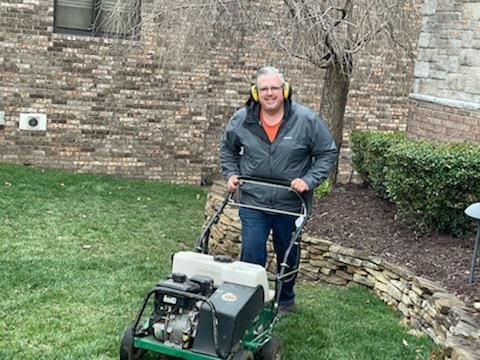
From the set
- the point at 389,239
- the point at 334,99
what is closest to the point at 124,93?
the point at 334,99

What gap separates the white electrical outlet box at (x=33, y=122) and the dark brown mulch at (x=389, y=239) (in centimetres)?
460

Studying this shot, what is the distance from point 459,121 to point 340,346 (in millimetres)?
3836

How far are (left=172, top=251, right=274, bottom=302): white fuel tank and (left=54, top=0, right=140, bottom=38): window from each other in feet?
21.3

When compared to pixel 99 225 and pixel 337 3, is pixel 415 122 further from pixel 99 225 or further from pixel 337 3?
pixel 99 225

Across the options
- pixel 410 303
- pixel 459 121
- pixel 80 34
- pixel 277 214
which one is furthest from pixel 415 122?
pixel 80 34

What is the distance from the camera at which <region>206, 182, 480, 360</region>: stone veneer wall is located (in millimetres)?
4410

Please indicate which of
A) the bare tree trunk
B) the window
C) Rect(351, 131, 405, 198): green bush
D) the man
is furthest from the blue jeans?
the window

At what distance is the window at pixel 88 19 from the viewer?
10180mm

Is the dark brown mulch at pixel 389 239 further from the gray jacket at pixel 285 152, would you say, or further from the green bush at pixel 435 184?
the gray jacket at pixel 285 152

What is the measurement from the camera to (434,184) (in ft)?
19.6

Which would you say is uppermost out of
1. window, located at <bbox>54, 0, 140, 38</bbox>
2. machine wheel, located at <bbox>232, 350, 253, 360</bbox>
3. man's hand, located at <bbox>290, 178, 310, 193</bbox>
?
window, located at <bbox>54, 0, 140, 38</bbox>

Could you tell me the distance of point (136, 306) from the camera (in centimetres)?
524

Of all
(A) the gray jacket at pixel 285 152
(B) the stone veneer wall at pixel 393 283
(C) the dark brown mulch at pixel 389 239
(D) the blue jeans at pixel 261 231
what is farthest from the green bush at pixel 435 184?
(D) the blue jeans at pixel 261 231

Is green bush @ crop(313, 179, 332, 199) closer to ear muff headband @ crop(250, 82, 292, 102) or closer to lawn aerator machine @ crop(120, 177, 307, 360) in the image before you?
ear muff headband @ crop(250, 82, 292, 102)
